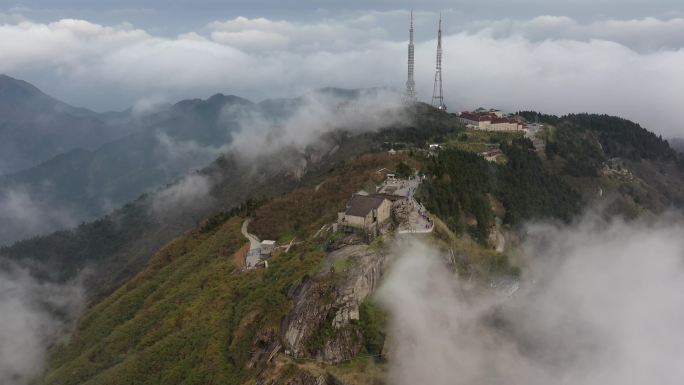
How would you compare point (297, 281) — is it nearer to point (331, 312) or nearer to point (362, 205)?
point (331, 312)

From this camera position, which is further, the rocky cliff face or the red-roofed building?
the red-roofed building

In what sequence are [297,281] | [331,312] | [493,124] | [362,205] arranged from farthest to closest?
[493,124]
[362,205]
[297,281]
[331,312]

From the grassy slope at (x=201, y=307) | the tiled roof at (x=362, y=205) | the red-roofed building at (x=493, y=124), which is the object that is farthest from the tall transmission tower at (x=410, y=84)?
the tiled roof at (x=362, y=205)

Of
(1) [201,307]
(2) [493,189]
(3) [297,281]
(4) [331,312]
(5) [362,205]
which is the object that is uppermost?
(5) [362,205]

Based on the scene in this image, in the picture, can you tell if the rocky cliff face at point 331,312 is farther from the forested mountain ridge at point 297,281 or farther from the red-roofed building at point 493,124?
the red-roofed building at point 493,124

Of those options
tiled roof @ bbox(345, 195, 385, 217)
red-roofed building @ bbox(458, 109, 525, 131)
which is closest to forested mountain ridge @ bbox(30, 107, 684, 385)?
tiled roof @ bbox(345, 195, 385, 217)

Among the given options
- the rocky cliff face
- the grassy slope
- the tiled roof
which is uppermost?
the tiled roof

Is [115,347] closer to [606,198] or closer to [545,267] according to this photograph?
[545,267]

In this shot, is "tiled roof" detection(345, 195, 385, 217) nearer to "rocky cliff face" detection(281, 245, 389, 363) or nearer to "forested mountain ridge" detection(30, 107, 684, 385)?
"forested mountain ridge" detection(30, 107, 684, 385)

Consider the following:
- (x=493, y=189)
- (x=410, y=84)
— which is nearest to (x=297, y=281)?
(x=493, y=189)

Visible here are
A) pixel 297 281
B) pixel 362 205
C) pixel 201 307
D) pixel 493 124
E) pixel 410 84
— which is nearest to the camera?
pixel 297 281
